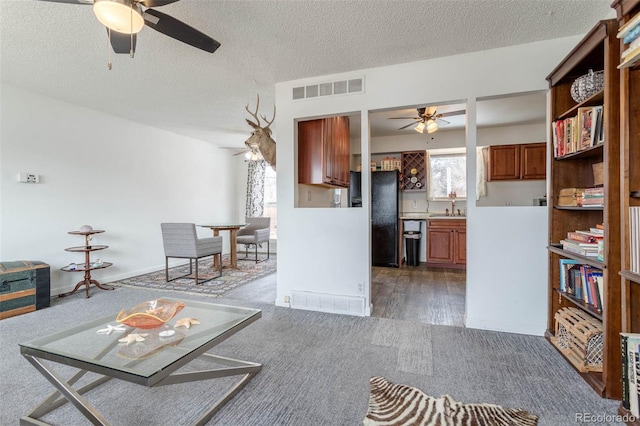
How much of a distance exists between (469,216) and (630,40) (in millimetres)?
1566

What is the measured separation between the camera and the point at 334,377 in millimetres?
1923

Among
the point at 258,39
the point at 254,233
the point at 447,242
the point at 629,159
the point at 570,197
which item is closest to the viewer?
the point at 629,159

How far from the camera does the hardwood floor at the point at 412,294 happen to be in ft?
10.1

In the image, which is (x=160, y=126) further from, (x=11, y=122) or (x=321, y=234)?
(x=321, y=234)

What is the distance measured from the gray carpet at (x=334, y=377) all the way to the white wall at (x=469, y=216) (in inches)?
15.5

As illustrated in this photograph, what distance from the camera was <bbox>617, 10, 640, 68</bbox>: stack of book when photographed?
1.45 m

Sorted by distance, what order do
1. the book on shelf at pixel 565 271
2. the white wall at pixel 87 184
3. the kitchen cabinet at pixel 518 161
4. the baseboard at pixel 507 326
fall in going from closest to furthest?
the book on shelf at pixel 565 271
the baseboard at pixel 507 326
the white wall at pixel 87 184
the kitchen cabinet at pixel 518 161

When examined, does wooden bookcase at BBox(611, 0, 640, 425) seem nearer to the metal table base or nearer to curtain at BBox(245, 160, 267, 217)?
the metal table base

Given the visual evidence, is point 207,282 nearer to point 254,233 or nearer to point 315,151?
point 254,233

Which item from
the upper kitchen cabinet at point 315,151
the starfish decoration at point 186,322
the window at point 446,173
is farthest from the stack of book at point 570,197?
the window at point 446,173

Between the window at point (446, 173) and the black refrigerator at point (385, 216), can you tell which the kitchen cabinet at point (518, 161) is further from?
the black refrigerator at point (385, 216)

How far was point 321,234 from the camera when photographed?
327cm

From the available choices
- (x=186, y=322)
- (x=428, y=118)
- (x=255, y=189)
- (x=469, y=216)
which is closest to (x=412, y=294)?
(x=469, y=216)

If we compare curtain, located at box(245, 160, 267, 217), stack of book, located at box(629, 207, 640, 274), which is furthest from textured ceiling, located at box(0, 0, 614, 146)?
curtain, located at box(245, 160, 267, 217)
